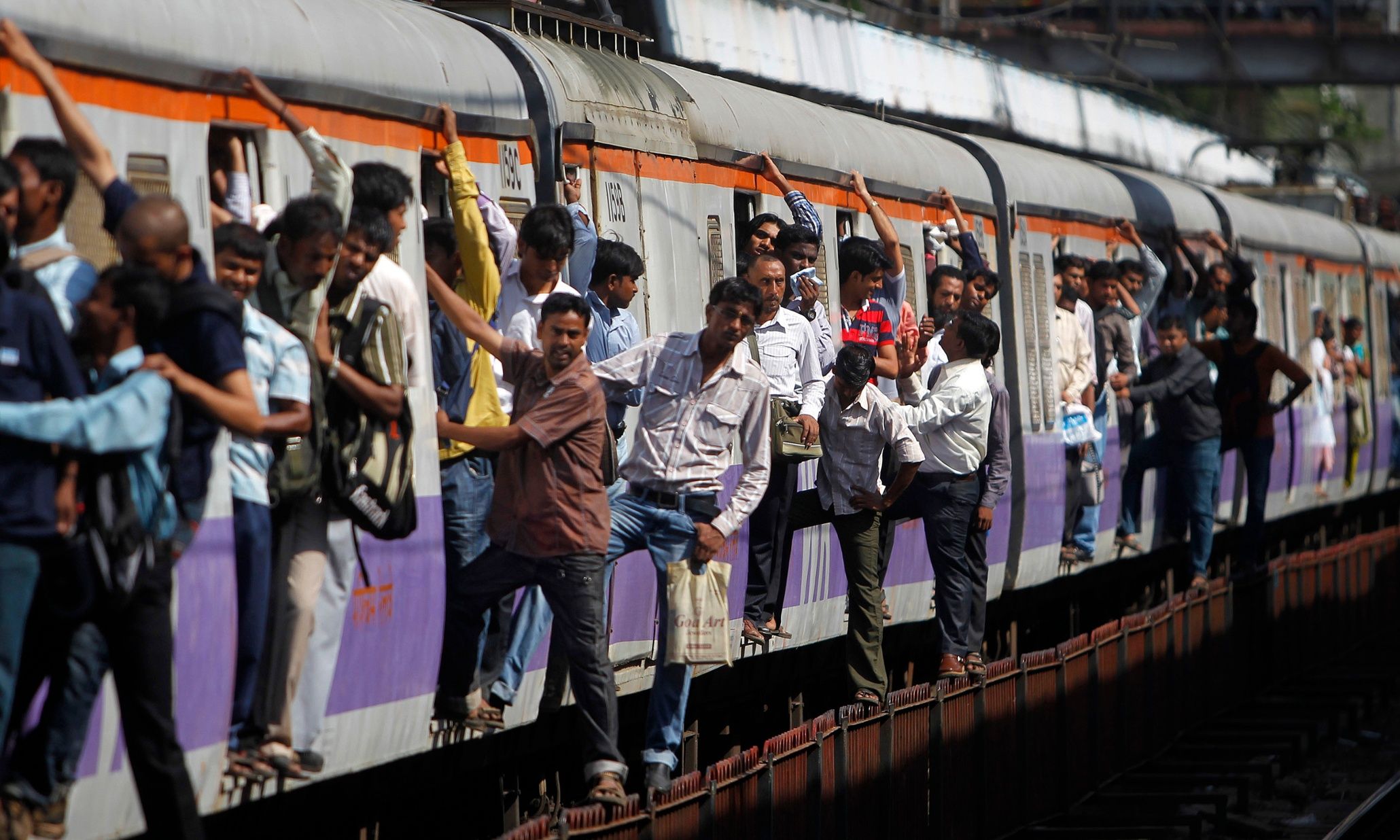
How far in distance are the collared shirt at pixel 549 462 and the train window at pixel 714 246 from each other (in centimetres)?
280

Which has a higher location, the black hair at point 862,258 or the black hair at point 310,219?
the black hair at point 862,258

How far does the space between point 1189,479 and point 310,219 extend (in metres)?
Answer: 10.8

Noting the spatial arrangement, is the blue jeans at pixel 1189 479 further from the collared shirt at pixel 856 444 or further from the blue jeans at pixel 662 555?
the blue jeans at pixel 662 555

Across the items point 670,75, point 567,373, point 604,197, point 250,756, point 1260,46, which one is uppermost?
point 1260,46

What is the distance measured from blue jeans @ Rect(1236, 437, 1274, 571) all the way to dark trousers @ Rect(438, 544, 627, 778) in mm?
10397

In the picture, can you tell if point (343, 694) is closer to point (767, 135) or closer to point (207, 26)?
point (207, 26)

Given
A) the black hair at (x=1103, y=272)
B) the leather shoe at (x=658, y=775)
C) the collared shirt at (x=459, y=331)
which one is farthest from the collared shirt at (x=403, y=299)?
the black hair at (x=1103, y=272)

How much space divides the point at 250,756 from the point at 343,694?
571mm

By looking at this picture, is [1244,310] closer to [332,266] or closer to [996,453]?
[996,453]

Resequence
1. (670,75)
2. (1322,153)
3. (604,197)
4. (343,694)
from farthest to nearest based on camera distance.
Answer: (1322,153) → (670,75) → (604,197) → (343,694)

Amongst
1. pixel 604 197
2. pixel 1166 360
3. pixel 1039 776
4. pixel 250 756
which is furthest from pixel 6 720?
pixel 1166 360

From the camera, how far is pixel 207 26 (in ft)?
22.5

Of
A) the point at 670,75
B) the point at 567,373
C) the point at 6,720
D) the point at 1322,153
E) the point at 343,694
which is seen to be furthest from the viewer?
the point at 1322,153

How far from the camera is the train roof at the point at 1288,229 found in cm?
2080
